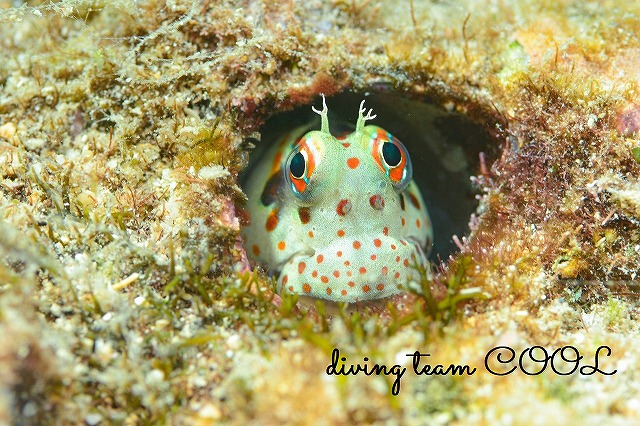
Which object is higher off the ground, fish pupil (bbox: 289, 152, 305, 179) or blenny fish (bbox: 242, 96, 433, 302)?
fish pupil (bbox: 289, 152, 305, 179)

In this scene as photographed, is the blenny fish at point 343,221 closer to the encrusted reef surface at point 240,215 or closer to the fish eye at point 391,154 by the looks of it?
the fish eye at point 391,154

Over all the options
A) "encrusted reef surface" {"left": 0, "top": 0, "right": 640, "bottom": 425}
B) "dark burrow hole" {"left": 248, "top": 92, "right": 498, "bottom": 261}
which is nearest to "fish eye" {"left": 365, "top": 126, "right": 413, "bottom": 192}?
"encrusted reef surface" {"left": 0, "top": 0, "right": 640, "bottom": 425}

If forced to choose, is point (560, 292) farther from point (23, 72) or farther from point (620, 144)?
point (23, 72)

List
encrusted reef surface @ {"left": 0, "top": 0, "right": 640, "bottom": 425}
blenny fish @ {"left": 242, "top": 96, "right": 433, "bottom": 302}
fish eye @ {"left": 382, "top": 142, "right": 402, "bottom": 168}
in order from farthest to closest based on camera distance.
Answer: fish eye @ {"left": 382, "top": 142, "right": 402, "bottom": 168} → blenny fish @ {"left": 242, "top": 96, "right": 433, "bottom": 302} → encrusted reef surface @ {"left": 0, "top": 0, "right": 640, "bottom": 425}

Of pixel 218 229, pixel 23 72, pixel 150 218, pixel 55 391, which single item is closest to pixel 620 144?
pixel 218 229

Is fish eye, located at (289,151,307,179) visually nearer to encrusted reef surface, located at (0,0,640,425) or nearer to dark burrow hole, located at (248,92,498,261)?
encrusted reef surface, located at (0,0,640,425)

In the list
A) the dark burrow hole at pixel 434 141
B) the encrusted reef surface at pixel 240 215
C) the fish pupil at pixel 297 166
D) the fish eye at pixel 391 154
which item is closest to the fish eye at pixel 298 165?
the fish pupil at pixel 297 166

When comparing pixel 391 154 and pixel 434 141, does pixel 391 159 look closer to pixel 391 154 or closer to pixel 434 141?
pixel 391 154

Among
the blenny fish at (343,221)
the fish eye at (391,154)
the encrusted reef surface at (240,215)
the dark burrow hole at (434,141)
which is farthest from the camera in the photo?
the dark burrow hole at (434,141)
